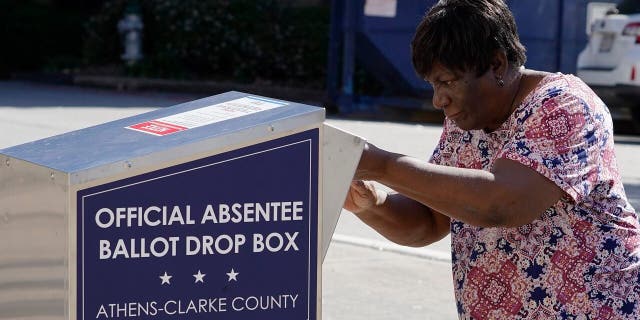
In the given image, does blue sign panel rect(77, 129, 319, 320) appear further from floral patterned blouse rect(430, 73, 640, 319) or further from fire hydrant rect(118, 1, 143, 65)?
fire hydrant rect(118, 1, 143, 65)

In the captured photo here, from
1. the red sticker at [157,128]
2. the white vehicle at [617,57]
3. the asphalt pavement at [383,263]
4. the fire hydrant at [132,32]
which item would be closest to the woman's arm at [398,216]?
the red sticker at [157,128]

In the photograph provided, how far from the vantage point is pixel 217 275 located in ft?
7.63

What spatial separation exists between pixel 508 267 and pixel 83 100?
14.7 meters

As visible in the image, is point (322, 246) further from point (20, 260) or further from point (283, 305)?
point (20, 260)

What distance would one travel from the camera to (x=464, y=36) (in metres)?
2.54

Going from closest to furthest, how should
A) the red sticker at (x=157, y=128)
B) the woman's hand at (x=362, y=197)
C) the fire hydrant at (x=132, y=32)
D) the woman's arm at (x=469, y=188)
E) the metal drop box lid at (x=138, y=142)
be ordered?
the metal drop box lid at (x=138, y=142) < the red sticker at (x=157, y=128) < the woman's arm at (x=469, y=188) < the woman's hand at (x=362, y=197) < the fire hydrant at (x=132, y=32)

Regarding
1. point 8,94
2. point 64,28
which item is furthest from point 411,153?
point 64,28

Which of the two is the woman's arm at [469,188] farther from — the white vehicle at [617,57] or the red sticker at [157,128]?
the white vehicle at [617,57]

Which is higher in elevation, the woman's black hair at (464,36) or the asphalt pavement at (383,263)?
the woman's black hair at (464,36)

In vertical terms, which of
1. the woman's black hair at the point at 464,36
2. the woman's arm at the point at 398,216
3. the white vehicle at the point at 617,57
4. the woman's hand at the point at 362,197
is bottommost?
the white vehicle at the point at 617,57

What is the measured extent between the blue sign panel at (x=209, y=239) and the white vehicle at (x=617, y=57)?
11.1 m

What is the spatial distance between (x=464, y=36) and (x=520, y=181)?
12.7 inches

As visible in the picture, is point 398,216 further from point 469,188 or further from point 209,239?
point 209,239

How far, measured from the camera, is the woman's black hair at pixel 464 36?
2.55m
